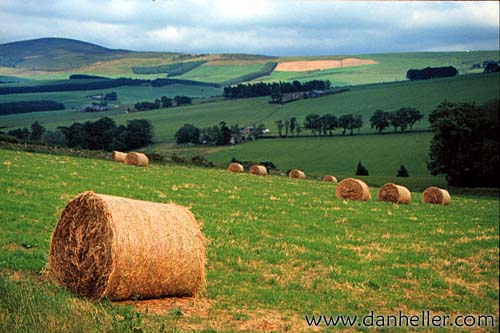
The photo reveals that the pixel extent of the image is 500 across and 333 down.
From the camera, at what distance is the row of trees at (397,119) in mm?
83375

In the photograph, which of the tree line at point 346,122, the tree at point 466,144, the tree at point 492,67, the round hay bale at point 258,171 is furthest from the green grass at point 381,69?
the round hay bale at point 258,171

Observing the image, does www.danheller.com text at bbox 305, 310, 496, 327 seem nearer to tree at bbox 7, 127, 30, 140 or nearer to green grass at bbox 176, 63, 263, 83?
tree at bbox 7, 127, 30, 140

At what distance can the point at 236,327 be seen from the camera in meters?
9.27

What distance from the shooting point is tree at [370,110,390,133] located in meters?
83.7

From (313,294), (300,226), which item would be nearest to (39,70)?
(300,226)

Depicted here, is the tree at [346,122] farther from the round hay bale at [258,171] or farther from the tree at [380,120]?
the round hay bale at [258,171]

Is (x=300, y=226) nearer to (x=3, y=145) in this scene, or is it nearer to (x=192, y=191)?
(x=192, y=191)

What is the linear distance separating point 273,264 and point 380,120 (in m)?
73.3

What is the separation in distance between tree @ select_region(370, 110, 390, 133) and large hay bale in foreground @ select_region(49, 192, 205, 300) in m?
75.2

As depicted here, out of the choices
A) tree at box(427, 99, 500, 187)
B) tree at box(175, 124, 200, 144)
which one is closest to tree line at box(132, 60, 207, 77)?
tree at box(175, 124, 200, 144)

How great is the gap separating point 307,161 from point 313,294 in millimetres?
61113

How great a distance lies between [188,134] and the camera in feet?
226

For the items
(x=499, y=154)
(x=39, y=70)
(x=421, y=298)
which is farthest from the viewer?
(x=499, y=154)

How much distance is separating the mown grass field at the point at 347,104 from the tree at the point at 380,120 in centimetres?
258
